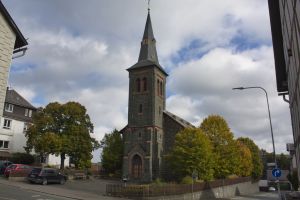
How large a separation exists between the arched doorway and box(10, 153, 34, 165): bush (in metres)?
15.4

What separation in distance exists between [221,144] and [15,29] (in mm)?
38192

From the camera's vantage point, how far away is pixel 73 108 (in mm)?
46375

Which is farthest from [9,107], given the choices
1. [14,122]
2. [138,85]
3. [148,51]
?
[148,51]

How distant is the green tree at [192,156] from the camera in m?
42.2

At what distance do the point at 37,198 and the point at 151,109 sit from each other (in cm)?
3195

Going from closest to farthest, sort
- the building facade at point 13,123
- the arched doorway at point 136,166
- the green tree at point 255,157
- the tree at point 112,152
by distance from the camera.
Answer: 1. the building facade at point 13,123
2. the arched doorway at point 136,166
3. the tree at point 112,152
4. the green tree at point 255,157

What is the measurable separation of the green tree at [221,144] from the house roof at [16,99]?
29272 mm

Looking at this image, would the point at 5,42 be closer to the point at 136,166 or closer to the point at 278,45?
the point at 278,45

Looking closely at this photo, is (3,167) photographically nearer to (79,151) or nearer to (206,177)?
(79,151)

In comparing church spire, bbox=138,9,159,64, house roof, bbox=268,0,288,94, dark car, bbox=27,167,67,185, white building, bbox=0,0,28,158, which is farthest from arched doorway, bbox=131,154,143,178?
house roof, bbox=268,0,288,94

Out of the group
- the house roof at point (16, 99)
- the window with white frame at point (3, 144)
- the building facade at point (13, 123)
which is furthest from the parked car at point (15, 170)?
the house roof at point (16, 99)

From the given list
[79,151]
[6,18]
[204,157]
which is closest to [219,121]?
[204,157]

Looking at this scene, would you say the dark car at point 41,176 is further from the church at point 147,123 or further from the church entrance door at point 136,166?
the church entrance door at point 136,166

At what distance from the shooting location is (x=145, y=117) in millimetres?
52875
